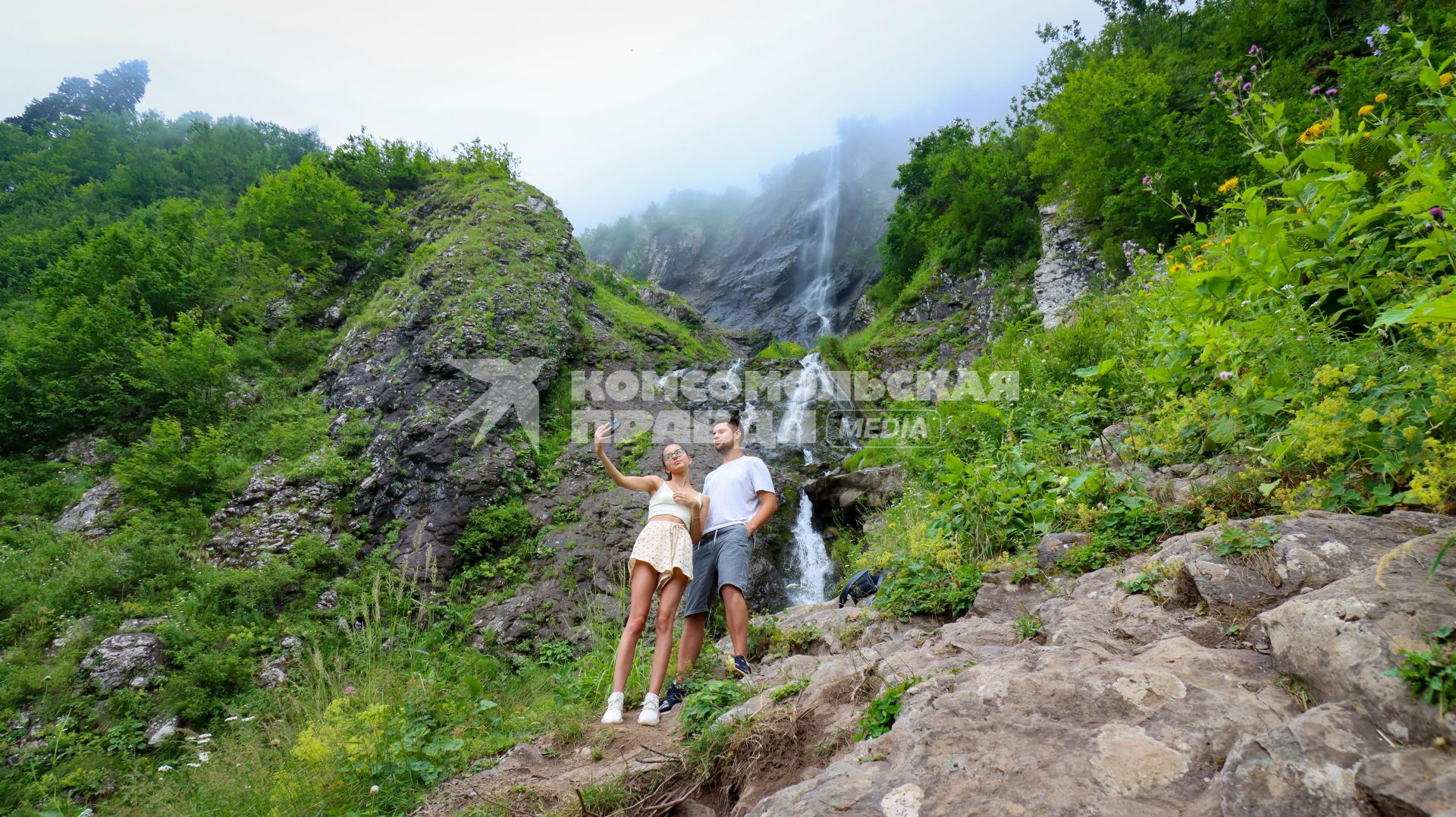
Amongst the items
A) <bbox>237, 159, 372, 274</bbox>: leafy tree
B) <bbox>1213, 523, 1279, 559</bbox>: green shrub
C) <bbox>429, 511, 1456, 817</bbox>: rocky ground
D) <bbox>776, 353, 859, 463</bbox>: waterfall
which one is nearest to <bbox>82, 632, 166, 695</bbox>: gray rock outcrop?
<bbox>429, 511, 1456, 817</bbox>: rocky ground

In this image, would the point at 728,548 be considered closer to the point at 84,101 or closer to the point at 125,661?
the point at 125,661

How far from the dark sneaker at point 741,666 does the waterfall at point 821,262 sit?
24473mm

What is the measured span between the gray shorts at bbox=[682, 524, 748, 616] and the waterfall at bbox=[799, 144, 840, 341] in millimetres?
23950

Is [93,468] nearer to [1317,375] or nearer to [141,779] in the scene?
[141,779]

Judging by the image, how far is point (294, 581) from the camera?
8.77 m

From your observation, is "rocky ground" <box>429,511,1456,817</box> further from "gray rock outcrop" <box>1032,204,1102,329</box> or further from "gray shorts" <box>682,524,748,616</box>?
"gray rock outcrop" <box>1032,204,1102,329</box>

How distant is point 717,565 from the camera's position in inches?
171

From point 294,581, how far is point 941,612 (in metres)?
9.53

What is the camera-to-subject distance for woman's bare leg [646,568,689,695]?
12.1 ft

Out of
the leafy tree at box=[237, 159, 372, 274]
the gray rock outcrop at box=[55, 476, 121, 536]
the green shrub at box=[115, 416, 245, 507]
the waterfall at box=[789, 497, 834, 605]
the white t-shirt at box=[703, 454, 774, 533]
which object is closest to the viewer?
the white t-shirt at box=[703, 454, 774, 533]

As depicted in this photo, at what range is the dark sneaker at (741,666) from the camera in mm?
3857

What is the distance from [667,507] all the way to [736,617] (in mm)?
918

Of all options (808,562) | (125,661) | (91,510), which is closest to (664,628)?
(808,562)

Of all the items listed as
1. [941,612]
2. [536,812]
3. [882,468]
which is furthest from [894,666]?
[882,468]
